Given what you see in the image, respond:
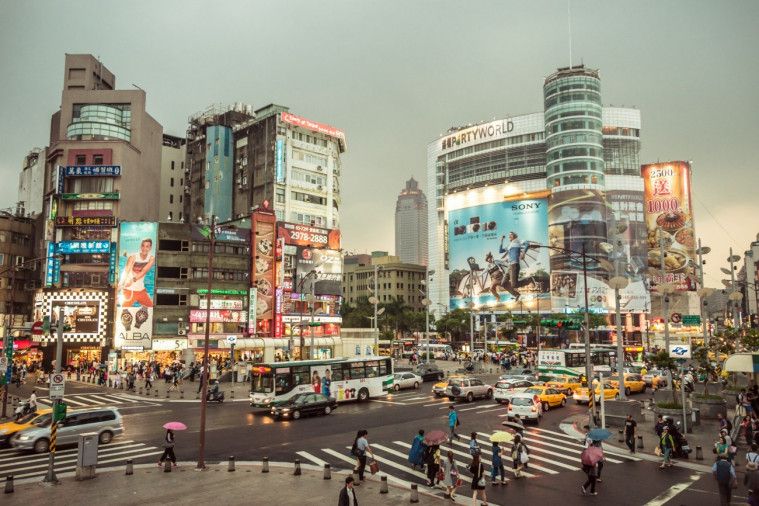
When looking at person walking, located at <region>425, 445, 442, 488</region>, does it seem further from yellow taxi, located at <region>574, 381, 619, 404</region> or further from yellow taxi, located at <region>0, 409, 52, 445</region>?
yellow taxi, located at <region>574, 381, 619, 404</region>

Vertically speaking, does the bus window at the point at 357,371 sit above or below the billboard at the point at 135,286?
below

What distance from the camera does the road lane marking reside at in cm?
1602

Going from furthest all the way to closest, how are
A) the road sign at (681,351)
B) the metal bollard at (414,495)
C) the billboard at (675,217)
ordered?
1. the billboard at (675,217)
2. the road sign at (681,351)
3. the metal bollard at (414,495)

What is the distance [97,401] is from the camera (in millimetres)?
39281

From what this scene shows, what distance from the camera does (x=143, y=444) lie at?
24.3 meters

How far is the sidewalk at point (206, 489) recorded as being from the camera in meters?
15.9

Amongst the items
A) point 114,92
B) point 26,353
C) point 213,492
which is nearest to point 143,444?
point 213,492

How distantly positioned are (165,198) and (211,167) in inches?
647

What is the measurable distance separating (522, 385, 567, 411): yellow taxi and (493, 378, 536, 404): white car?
1.52 metres

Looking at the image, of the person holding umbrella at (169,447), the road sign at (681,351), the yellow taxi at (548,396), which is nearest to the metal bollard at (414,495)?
the person holding umbrella at (169,447)

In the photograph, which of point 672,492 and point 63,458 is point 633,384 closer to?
point 672,492

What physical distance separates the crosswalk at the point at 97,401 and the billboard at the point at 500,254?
88.7 metres

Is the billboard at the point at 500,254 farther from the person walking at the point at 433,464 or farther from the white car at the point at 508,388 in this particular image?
the person walking at the point at 433,464

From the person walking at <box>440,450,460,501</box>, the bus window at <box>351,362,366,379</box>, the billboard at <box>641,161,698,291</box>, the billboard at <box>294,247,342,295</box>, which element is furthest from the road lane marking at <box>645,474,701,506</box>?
the billboard at <box>641,161,698,291</box>
